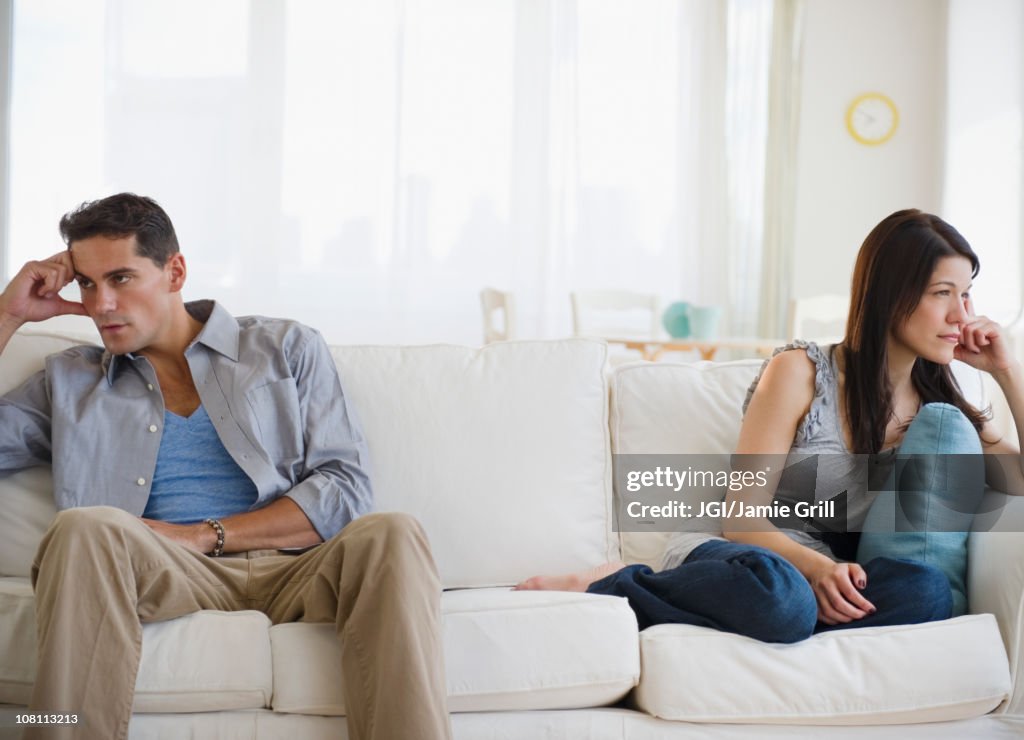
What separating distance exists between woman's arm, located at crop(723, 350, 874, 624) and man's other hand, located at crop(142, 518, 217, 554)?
95 centimetres

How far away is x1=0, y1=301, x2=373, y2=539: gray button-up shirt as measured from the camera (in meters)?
1.92

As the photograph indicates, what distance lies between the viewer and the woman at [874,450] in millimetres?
1746

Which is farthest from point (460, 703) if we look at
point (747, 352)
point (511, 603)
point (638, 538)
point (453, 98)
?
point (453, 98)

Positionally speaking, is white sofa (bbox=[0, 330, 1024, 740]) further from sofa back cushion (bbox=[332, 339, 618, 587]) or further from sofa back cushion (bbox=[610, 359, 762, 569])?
sofa back cushion (bbox=[610, 359, 762, 569])

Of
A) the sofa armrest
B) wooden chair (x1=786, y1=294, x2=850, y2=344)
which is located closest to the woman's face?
the sofa armrest

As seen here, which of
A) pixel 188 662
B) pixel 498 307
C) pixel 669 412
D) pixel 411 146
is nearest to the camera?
pixel 188 662

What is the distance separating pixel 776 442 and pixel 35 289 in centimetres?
147

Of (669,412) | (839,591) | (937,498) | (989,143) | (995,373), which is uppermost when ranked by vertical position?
(989,143)

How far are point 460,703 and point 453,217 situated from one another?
4426mm

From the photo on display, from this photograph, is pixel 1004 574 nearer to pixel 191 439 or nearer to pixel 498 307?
pixel 191 439

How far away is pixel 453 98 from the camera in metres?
5.78

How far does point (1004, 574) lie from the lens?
5.74 feet

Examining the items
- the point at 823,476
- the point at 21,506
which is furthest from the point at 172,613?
the point at 823,476

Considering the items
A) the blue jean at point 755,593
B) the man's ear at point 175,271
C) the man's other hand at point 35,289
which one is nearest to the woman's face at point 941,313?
the blue jean at point 755,593
